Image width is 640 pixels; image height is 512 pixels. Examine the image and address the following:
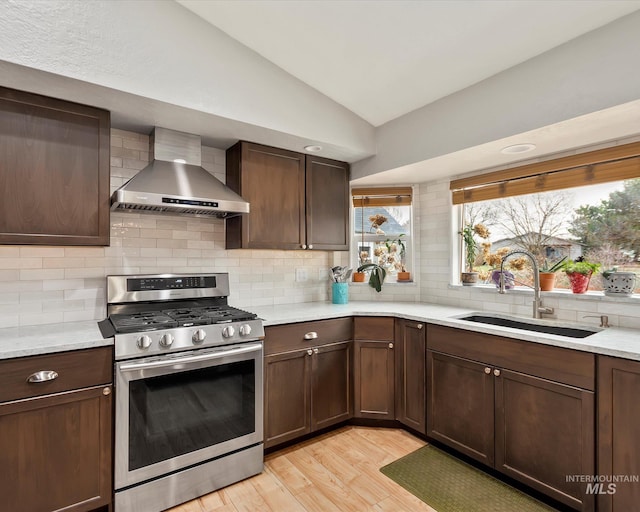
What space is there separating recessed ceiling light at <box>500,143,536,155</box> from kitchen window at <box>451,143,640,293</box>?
0.90 ft

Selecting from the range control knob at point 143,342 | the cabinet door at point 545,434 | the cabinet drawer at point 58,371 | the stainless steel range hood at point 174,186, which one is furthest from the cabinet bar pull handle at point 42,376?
the cabinet door at point 545,434

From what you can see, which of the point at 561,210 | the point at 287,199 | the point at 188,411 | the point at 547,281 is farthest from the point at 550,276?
the point at 188,411

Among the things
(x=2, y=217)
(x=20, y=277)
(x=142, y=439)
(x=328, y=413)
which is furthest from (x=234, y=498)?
(x=2, y=217)

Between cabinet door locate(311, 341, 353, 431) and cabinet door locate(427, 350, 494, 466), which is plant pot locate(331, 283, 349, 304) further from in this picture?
cabinet door locate(427, 350, 494, 466)

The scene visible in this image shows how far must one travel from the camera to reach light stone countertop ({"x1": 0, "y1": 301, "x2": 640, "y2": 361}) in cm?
164

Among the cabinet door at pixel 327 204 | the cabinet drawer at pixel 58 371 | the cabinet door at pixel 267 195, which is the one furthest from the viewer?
the cabinet door at pixel 327 204

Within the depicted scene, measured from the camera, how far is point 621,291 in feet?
7.09

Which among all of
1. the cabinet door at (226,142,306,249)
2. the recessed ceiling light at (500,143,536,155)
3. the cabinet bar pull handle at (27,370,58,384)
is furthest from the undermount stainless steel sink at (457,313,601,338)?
the cabinet bar pull handle at (27,370,58,384)

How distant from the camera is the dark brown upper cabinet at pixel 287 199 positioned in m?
2.65

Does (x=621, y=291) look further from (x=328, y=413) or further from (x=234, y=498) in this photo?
(x=234, y=498)

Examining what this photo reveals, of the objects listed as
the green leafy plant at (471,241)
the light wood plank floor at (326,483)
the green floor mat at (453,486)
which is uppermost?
the green leafy plant at (471,241)

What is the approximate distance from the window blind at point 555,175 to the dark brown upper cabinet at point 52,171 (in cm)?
270

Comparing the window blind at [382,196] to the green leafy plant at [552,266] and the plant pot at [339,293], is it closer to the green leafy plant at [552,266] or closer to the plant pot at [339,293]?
the plant pot at [339,293]

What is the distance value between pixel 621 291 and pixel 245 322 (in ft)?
7.63
